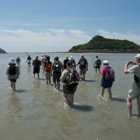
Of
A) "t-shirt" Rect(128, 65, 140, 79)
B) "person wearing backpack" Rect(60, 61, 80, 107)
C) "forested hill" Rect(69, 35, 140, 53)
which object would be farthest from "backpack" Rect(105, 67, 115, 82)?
"forested hill" Rect(69, 35, 140, 53)

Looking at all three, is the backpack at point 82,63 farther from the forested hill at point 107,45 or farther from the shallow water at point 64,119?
the forested hill at point 107,45

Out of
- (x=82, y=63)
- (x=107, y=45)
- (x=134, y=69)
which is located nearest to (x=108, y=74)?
(x=134, y=69)

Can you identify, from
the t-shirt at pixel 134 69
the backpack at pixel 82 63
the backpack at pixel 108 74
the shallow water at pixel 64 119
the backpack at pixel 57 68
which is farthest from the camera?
the backpack at pixel 82 63

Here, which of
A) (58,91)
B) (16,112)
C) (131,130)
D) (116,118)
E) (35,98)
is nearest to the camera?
(131,130)

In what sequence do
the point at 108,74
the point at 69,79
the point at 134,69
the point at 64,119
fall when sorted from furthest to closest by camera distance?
1. the point at 108,74
2. the point at 69,79
3. the point at 64,119
4. the point at 134,69

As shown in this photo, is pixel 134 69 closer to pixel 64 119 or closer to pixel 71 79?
pixel 64 119

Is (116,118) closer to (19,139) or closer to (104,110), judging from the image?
(104,110)

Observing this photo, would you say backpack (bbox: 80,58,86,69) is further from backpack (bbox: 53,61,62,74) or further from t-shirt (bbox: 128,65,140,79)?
t-shirt (bbox: 128,65,140,79)

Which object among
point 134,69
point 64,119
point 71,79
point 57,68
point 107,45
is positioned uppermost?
point 107,45

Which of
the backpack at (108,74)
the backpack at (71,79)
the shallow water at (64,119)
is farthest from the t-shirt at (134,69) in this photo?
the backpack at (108,74)

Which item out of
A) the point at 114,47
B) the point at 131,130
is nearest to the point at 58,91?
the point at 131,130

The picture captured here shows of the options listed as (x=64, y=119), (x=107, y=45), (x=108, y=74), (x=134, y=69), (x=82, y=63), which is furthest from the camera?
(x=107, y=45)

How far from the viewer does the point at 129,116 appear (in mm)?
8844

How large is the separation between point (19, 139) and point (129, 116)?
138 inches
